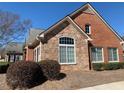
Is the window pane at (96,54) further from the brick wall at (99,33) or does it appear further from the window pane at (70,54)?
the window pane at (70,54)

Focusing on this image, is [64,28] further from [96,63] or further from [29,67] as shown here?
[29,67]

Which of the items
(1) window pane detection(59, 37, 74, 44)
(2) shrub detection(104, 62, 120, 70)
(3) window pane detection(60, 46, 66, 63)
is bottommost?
(2) shrub detection(104, 62, 120, 70)

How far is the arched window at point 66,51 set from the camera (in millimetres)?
20109

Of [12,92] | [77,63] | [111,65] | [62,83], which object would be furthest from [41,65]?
[111,65]

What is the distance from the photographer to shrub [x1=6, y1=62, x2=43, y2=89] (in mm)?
12734

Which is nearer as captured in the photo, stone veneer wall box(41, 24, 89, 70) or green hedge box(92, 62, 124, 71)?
stone veneer wall box(41, 24, 89, 70)

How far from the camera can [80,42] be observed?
2108 centimetres

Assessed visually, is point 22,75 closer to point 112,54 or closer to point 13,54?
point 112,54

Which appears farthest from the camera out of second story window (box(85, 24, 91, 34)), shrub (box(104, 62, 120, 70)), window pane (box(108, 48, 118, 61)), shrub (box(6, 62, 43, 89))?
window pane (box(108, 48, 118, 61))

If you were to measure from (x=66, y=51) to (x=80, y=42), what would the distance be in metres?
2.08

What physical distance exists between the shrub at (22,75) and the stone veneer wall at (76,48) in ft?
19.5

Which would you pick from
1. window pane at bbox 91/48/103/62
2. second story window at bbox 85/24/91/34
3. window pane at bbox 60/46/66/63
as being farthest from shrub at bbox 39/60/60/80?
second story window at bbox 85/24/91/34

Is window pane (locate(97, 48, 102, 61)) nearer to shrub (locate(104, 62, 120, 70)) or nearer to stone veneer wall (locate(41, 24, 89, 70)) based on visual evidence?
shrub (locate(104, 62, 120, 70))

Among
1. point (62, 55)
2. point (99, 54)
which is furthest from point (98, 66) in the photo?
point (62, 55)
